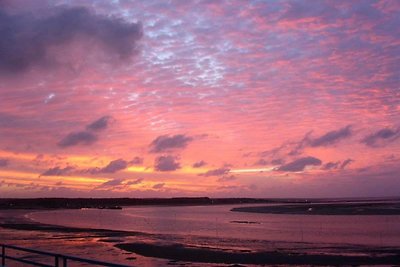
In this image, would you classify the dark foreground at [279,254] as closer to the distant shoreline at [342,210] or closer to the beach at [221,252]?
the beach at [221,252]

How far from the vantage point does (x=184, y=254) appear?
28.4 meters

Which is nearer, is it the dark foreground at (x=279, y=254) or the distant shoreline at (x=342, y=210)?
the dark foreground at (x=279, y=254)

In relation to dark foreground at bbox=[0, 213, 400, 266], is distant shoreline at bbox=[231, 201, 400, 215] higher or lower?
higher

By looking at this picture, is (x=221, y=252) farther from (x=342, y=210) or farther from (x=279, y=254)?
(x=342, y=210)

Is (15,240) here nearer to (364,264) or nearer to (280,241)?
(280,241)

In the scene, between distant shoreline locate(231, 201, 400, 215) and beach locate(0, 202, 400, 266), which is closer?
beach locate(0, 202, 400, 266)

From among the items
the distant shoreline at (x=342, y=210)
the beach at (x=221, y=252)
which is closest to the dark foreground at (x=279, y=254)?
the beach at (x=221, y=252)

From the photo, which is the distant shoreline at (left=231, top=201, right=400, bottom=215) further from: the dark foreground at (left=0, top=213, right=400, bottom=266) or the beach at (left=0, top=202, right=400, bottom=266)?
the dark foreground at (left=0, top=213, right=400, bottom=266)

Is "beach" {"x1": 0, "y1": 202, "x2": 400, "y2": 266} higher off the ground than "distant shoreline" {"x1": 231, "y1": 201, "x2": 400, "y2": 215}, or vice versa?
"distant shoreline" {"x1": 231, "y1": 201, "x2": 400, "y2": 215}

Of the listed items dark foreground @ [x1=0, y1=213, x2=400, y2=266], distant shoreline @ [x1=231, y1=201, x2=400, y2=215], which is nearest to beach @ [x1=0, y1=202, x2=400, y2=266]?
dark foreground @ [x1=0, y1=213, x2=400, y2=266]

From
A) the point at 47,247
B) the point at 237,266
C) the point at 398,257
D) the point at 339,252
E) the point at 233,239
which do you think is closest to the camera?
the point at 237,266

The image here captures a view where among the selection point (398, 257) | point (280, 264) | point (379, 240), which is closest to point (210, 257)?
point (280, 264)

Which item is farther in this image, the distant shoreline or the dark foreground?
the distant shoreline

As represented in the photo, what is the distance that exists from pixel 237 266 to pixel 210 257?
3.67 metres
